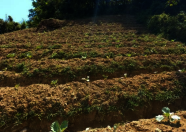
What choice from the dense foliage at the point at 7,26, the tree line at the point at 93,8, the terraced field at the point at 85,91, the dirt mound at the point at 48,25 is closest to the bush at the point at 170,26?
the tree line at the point at 93,8

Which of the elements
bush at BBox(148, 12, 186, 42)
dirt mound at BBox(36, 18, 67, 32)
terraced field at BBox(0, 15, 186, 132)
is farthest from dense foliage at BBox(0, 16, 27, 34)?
bush at BBox(148, 12, 186, 42)

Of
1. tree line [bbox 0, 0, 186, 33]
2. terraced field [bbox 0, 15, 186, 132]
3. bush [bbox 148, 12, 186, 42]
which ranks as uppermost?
tree line [bbox 0, 0, 186, 33]

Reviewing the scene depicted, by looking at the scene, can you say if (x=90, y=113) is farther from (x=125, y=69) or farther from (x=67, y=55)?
(x=67, y=55)

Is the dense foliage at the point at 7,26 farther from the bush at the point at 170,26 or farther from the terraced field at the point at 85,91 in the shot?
the bush at the point at 170,26

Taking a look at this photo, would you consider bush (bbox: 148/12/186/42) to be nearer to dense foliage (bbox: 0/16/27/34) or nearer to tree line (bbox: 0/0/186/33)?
tree line (bbox: 0/0/186/33)

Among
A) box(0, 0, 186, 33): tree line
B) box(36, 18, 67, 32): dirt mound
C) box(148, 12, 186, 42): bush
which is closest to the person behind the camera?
box(148, 12, 186, 42): bush

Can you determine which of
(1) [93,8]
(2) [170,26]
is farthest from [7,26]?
(2) [170,26]

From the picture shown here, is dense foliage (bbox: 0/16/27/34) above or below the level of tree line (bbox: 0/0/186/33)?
below

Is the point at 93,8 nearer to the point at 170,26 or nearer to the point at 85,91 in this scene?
the point at 170,26

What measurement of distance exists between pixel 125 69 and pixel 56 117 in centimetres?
302

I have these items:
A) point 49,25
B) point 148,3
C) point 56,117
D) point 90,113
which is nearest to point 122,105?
point 90,113

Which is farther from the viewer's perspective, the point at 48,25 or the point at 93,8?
the point at 93,8

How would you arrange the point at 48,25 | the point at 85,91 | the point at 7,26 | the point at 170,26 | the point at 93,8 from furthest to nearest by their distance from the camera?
the point at 93,8 < the point at 7,26 < the point at 48,25 < the point at 170,26 < the point at 85,91

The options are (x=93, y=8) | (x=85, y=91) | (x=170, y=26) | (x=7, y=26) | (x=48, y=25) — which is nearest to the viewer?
(x=85, y=91)
